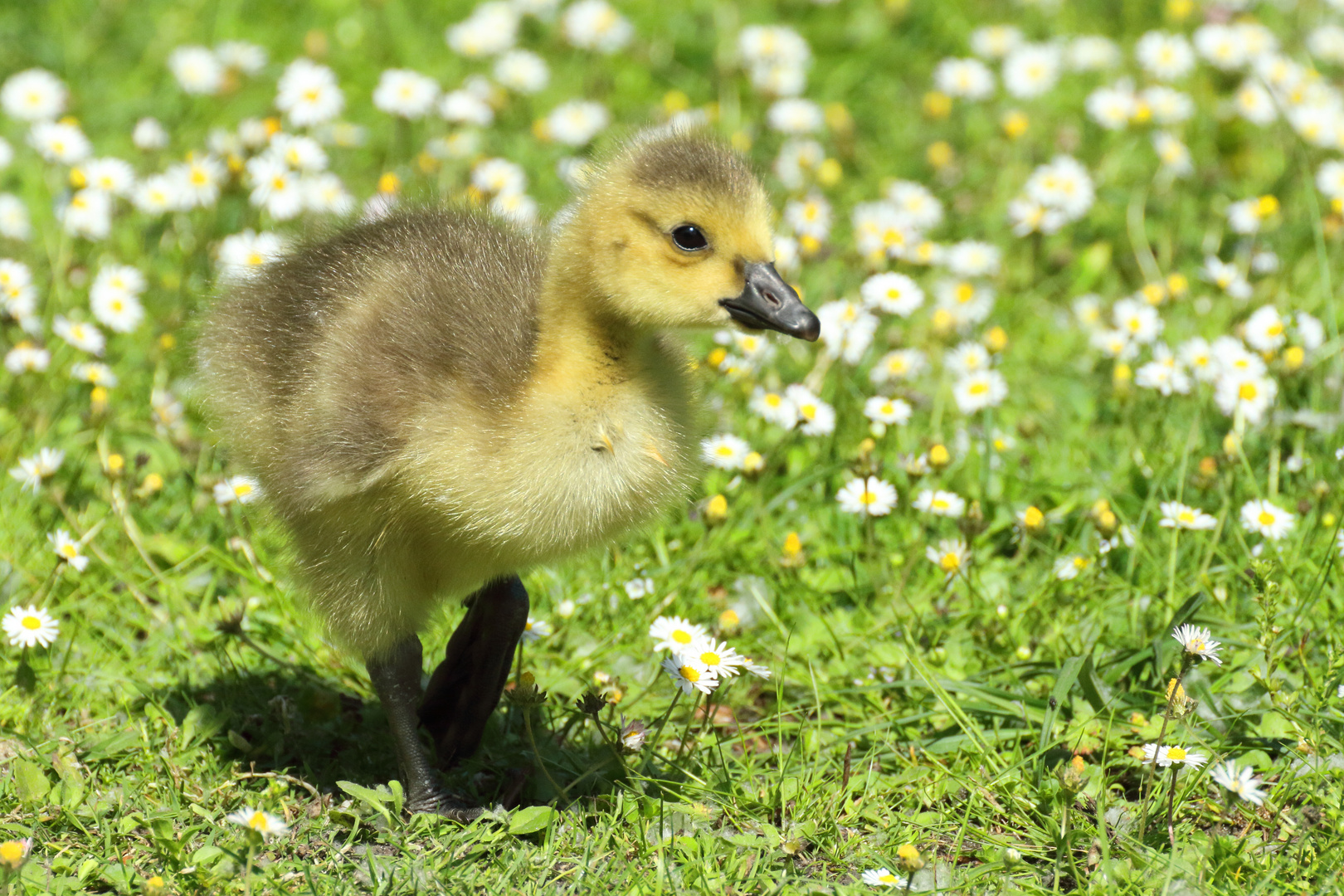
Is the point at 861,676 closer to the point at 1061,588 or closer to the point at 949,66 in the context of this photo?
the point at 1061,588

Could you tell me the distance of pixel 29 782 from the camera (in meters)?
2.86

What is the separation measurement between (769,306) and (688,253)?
0.18 meters

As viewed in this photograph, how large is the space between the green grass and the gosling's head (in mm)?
587

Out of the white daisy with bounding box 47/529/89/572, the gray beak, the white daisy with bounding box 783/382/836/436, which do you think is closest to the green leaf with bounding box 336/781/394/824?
the white daisy with bounding box 47/529/89/572

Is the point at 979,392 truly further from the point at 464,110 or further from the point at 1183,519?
the point at 464,110

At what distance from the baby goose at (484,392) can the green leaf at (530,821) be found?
0.15 metres

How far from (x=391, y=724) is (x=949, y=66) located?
4.03 meters

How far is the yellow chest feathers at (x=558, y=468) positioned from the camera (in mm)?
2625

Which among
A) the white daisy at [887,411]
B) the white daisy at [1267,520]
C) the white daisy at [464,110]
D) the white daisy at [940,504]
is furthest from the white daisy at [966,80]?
the white daisy at [1267,520]

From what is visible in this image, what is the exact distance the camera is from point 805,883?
2730 millimetres

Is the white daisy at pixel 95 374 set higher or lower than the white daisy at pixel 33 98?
lower

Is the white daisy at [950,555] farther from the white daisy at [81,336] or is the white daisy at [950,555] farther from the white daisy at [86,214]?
the white daisy at [86,214]

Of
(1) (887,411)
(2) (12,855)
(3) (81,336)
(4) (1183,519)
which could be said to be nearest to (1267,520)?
(4) (1183,519)

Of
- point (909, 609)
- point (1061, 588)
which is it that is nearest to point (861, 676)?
point (909, 609)
